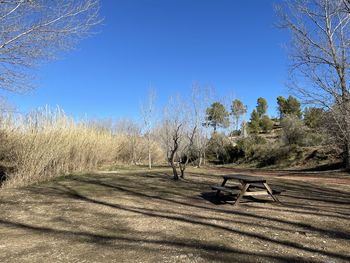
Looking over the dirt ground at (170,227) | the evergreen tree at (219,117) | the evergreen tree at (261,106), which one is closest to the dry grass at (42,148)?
the dirt ground at (170,227)

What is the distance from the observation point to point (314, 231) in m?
4.90

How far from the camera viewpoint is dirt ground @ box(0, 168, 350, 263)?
3.94 meters

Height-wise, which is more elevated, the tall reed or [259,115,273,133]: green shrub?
[259,115,273,133]: green shrub

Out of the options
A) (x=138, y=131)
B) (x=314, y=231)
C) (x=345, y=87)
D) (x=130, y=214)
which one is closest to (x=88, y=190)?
(x=130, y=214)

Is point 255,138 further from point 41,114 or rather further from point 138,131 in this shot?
point 41,114

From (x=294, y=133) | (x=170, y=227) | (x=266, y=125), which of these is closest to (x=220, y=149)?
(x=294, y=133)

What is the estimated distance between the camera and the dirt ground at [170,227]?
394cm

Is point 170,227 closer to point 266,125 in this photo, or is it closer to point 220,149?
point 220,149

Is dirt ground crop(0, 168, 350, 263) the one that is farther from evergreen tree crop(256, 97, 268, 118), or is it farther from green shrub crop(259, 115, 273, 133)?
evergreen tree crop(256, 97, 268, 118)

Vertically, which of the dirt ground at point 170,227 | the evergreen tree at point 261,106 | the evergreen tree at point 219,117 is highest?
the evergreen tree at point 261,106

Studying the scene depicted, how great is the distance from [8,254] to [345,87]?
11.3 m

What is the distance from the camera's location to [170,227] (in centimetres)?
515

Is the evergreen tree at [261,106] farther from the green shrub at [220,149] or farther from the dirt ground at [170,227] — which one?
the dirt ground at [170,227]

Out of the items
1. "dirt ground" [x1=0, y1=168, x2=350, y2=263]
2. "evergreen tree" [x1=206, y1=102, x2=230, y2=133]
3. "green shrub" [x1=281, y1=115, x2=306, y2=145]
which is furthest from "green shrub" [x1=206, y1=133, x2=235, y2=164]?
"dirt ground" [x1=0, y1=168, x2=350, y2=263]
